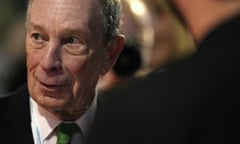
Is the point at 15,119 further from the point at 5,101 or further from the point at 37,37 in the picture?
the point at 37,37

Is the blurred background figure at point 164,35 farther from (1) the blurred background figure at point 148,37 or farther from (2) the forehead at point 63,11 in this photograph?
(2) the forehead at point 63,11

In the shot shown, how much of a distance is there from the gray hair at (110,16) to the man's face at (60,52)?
0.09 ft

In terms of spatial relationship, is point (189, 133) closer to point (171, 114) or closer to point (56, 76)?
point (171, 114)

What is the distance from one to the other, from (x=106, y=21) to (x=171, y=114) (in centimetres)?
97

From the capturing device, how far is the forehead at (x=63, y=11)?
7.26ft

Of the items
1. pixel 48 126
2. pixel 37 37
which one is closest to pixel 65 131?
pixel 48 126

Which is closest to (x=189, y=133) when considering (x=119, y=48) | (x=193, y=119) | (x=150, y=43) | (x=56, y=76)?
(x=193, y=119)

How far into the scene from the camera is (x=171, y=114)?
1350 mm

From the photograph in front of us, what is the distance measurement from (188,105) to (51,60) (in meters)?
0.90

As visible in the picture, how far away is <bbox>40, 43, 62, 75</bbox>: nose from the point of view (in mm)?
2191

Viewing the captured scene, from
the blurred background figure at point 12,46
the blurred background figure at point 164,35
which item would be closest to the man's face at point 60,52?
the blurred background figure at point 164,35

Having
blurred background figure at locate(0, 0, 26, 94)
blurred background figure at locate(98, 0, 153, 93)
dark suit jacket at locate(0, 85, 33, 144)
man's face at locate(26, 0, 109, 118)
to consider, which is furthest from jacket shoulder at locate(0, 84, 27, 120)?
blurred background figure at locate(0, 0, 26, 94)

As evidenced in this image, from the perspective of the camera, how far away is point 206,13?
1.40m

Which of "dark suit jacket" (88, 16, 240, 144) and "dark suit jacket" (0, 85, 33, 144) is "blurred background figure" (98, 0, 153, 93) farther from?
"dark suit jacket" (88, 16, 240, 144)
